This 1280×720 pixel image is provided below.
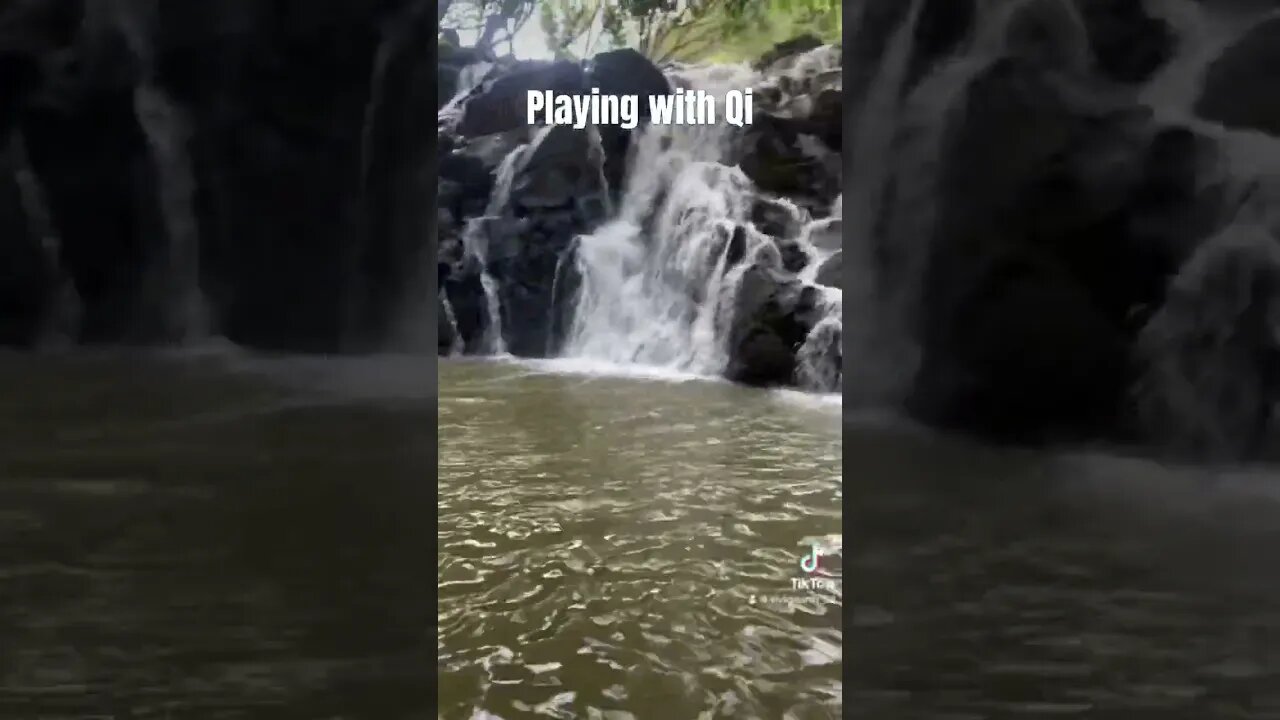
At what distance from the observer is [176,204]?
1.00 meters

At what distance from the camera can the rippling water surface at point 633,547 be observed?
2.97ft

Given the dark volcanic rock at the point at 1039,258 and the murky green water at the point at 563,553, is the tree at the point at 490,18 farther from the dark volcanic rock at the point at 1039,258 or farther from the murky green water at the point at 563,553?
the dark volcanic rock at the point at 1039,258

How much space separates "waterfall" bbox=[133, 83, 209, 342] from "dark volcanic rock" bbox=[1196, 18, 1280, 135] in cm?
132

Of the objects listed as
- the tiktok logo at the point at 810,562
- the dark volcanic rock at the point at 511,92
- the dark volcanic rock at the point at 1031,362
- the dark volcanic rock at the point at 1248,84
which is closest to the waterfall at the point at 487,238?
the dark volcanic rock at the point at 511,92

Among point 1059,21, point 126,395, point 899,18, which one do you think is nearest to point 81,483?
point 126,395

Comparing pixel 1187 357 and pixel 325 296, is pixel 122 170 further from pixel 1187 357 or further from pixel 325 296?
pixel 1187 357

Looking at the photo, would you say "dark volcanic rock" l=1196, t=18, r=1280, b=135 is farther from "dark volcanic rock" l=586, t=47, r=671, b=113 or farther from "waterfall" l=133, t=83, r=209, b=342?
"waterfall" l=133, t=83, r=209, b=342

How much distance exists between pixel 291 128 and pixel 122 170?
231 millimetres

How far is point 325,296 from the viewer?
1.00 m

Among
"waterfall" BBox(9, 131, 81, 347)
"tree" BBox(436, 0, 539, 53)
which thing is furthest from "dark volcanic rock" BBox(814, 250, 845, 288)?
"waterfall" BBox(9, 131, 81, 347)

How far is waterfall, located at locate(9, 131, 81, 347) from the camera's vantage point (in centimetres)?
100

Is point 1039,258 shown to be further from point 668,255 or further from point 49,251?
point 49,251

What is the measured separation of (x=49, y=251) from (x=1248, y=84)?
1.58 m

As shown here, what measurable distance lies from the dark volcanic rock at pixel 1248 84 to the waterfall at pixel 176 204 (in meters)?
1.32
